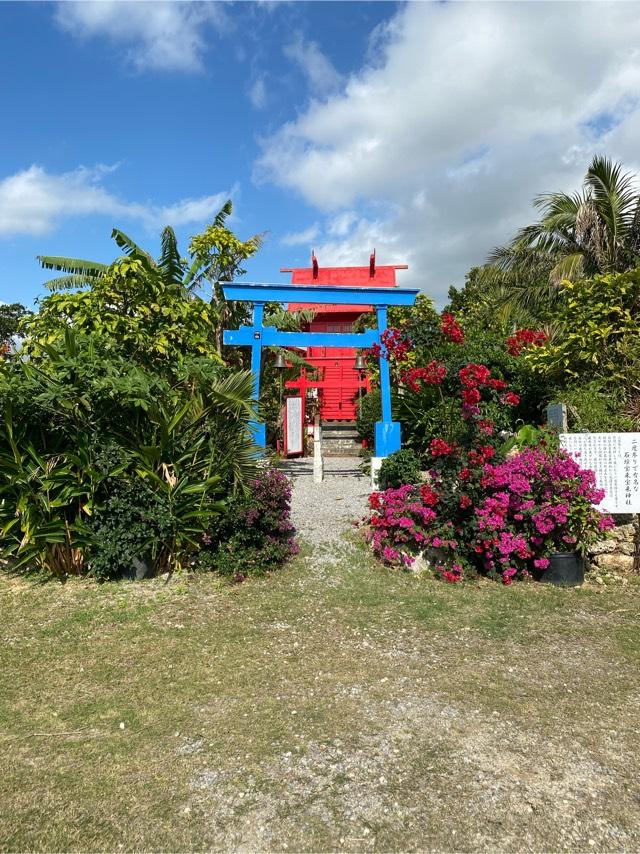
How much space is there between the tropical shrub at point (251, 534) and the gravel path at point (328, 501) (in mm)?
1025

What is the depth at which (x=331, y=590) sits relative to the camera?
562 centimetres

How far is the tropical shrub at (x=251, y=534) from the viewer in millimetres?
5949

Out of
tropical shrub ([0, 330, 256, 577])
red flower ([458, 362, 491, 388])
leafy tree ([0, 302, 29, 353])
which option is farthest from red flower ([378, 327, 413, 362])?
leafy tree ([0, 302, 29, 353])

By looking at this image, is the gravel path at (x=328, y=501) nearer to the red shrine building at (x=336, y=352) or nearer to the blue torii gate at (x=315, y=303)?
the blue torii gate at (x=315, y=303)

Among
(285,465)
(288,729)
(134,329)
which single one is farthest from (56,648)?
(285,465)

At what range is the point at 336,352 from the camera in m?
23.8

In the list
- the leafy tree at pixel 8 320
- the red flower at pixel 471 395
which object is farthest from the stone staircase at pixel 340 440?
the leafy tree at pixel 8 320

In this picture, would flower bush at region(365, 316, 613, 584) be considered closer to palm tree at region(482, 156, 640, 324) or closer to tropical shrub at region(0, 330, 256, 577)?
tropical shrub at region(0, 330, 256, 577)

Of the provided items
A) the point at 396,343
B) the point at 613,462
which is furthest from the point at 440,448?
the point at 396,343

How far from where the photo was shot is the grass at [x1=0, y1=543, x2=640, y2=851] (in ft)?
8.14

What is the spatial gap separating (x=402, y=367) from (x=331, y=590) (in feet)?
28.2

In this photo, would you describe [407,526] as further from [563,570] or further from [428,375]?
[428,375]

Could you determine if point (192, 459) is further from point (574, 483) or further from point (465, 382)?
point (574, 483)

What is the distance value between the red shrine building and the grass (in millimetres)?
13080
